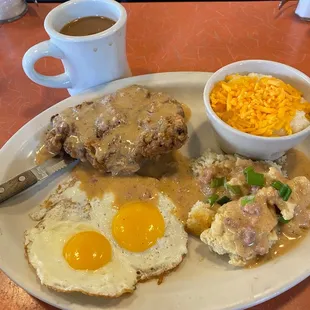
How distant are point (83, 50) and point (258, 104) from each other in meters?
0.91

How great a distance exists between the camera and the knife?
1.86 metres

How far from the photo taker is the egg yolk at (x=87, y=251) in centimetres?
166

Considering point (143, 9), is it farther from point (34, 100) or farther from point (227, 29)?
point (34, 100)

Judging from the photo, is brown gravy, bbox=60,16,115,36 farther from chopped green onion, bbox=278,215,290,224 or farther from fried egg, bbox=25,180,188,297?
chopped green onion, bbox=278,215,290,224

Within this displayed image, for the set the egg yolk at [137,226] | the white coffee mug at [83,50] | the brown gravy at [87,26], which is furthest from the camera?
the brown gravy at [87,26]

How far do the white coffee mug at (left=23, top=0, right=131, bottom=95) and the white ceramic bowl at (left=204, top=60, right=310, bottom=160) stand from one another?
1.79ft

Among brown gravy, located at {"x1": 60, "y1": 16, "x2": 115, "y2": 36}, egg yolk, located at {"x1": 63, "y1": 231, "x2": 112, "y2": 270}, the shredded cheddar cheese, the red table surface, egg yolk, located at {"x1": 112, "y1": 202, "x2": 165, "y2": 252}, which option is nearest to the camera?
egg yolk, located at {"x1": 63, "y1": 231, "x2": 112, "y2": 270}

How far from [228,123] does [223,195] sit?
34cm

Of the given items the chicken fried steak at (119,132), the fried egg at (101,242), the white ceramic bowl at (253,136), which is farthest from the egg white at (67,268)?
the white ceramic bowl at (253,136)

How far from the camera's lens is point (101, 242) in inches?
68.1

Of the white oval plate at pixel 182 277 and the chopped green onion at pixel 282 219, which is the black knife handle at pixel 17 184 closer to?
the white oval plate at pixel 182 277

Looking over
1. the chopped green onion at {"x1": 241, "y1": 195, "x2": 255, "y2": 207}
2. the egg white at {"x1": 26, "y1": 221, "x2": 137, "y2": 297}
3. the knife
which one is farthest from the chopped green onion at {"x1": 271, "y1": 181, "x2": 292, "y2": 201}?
the knife

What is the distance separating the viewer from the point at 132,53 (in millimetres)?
2734

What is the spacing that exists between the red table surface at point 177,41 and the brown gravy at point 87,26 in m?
0.47
